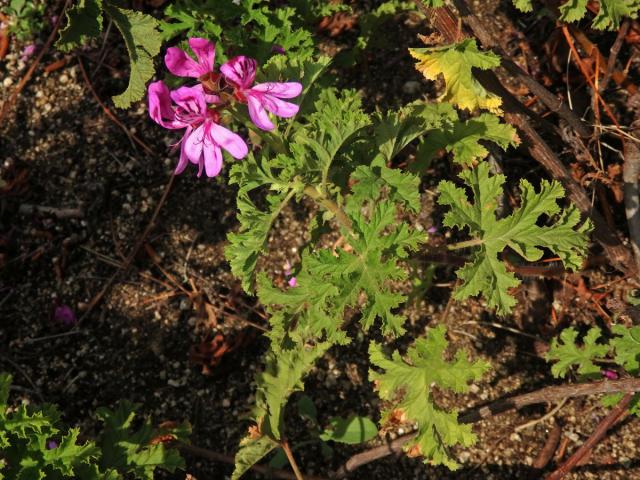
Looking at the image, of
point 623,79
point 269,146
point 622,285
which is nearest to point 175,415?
point 269,146

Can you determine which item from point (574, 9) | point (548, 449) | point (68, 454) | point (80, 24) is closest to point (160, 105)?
point (80, 24)

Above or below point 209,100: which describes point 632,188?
below

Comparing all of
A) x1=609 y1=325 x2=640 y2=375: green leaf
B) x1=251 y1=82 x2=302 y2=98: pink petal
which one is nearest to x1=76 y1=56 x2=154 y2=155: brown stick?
x1=251 y1=82 x2=302 y2=98: pink petal

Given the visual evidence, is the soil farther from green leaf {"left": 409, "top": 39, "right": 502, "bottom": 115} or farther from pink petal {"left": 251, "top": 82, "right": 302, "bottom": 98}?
pink petal {"left": 251, "top": 82, "right": 302, "bottom": 98}

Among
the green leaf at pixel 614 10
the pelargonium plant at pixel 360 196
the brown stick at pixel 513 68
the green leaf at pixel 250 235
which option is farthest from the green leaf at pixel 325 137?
the green leaf at pixel 614 10

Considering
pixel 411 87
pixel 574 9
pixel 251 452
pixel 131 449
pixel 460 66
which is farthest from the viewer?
pixel 411 87

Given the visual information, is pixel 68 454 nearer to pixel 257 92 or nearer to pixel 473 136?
pixel 257 92

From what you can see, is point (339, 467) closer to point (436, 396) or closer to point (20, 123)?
point (436, 396)
